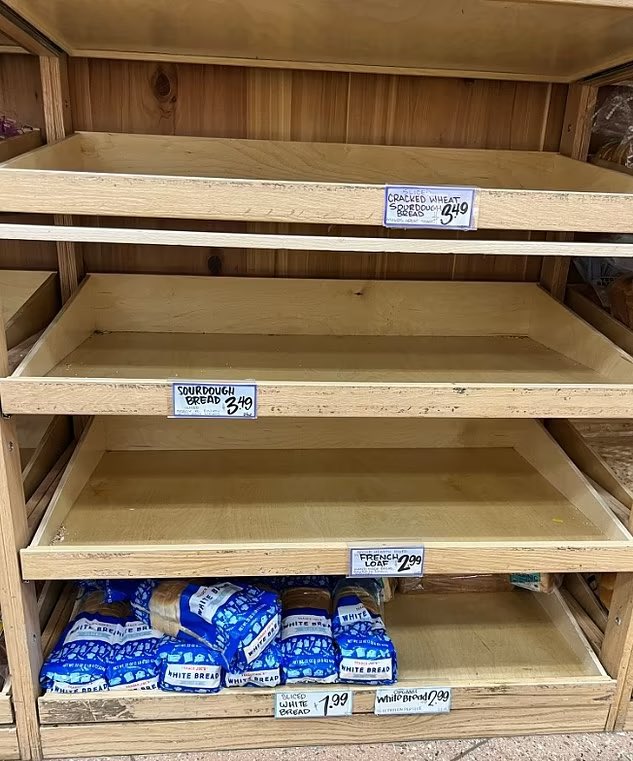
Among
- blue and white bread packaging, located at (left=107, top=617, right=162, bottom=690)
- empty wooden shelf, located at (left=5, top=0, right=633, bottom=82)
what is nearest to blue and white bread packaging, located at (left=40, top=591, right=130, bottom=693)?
blue and white bread packaging, located at (left=107, top=617, right=162, bottom=690)

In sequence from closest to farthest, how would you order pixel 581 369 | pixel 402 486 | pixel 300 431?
1. pixel 581 369
2. pixel 402 486
3. pixel 300 431

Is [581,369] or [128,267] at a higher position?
[128,267]

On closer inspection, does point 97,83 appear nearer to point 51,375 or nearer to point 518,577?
point 51,375

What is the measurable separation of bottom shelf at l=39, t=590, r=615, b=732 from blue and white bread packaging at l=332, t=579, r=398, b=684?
0.12 ft

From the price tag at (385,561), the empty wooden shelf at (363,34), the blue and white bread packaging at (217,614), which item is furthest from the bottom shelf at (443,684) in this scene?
the empty wooden shelf at (363,34)

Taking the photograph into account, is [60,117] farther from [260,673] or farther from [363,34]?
[260,673]

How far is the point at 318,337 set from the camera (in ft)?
5.20

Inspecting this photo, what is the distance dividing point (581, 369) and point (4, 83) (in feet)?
4.53

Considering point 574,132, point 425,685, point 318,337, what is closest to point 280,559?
point 425,685

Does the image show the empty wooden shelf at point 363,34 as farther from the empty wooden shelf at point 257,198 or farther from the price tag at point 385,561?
the price tag at point 385,561

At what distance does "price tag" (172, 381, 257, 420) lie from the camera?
115 cm

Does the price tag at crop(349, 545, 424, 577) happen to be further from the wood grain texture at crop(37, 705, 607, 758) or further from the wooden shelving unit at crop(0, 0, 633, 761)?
the wood grain texture at crop(37, 705, 607, 758)

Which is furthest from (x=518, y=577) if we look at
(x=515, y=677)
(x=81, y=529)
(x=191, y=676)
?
(x=81, y=529)

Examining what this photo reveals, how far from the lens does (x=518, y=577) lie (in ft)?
5.24
